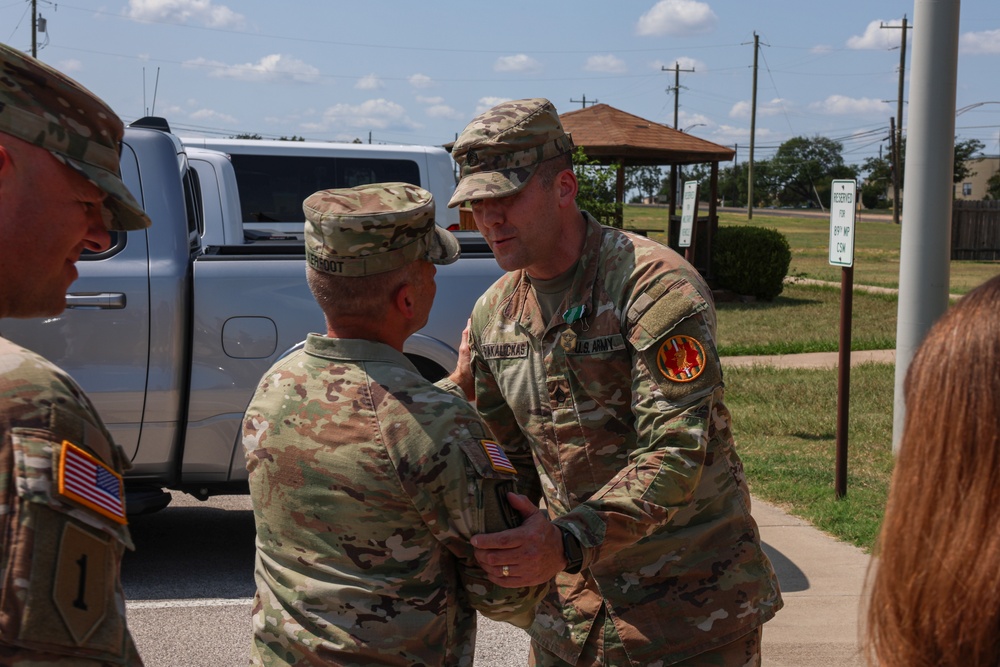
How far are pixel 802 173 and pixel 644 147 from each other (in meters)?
81.2

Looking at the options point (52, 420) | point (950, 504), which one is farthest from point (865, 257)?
point (52, 420)

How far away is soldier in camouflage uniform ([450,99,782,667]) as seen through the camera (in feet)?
7.84

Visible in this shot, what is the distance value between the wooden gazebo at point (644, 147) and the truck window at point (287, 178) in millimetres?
9357

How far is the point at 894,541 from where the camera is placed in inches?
50.1

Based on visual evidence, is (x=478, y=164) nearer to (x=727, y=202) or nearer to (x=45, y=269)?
(x=45, y=269)

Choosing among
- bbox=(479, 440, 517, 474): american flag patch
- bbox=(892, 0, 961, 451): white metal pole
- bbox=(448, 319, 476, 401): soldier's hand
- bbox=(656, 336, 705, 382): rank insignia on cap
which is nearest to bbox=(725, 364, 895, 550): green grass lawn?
bbox=(892, 0, 961, 451): white metal pole

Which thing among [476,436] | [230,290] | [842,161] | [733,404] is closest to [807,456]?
[733,404]

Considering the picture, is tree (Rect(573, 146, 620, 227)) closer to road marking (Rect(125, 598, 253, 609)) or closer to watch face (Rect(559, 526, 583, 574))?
road marking (Rect(125, 598, 253, 609))

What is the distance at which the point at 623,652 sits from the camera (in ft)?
8.34

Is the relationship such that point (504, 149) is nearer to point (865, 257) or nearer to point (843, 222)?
point (843, 222)

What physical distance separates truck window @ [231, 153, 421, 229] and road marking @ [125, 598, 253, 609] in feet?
21.4

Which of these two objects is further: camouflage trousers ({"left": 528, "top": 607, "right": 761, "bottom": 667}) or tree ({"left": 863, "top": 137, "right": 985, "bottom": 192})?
tree ({"left": 863, "top": 137, "right": 985, "bottom": 192})

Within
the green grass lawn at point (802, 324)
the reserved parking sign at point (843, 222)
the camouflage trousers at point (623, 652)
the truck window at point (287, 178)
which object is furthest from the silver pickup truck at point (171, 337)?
the green grass lawn at point (802, 324)

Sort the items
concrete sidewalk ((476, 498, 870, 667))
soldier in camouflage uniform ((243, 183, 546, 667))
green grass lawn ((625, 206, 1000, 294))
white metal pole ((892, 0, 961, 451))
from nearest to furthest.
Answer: soldier in camouflage uniform ((243, 183, 546, 667)) < concrete sidewalk ((476, 498, 870, 667)) < white metal pole ((892, 0, 961, 451)) < green grass lawn ((625, 206, 1000, 294))
